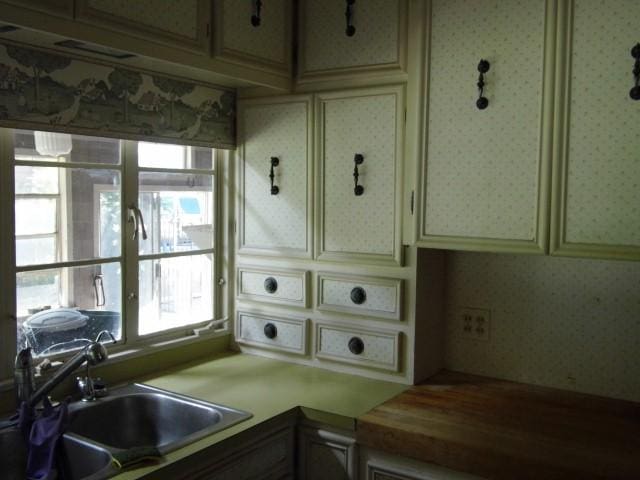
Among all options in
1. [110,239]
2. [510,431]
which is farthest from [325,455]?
[110,239]

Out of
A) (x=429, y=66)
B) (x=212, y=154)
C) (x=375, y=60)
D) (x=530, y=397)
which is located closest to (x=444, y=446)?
(x=530, y=397)

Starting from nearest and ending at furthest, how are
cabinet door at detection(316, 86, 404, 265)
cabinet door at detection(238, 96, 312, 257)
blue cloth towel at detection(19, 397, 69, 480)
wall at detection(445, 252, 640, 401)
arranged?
blue cloth towel at detection(19, 397, 69, 480), wall at detection(445, 252, 640, 401), cabinet door at detection(316, 86, 404, 265), cabinet door at detection(238, 96, 312, 257)

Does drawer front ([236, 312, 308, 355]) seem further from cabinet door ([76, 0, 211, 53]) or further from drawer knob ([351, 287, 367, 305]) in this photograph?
cabinet door ([76, 0, 211, 53])

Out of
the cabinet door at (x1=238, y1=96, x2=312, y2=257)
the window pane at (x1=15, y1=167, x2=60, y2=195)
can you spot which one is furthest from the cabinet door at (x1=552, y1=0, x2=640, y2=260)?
the window pane at (x1=15, y1=167, x2=60, y2=195)

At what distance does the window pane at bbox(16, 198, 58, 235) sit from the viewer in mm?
1889

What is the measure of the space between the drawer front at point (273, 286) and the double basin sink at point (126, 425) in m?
0.60

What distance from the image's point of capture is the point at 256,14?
2.22 metres

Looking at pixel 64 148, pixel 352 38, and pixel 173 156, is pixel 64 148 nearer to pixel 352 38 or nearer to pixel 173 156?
pixel 173 156

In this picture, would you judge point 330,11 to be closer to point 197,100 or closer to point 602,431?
point 197,100

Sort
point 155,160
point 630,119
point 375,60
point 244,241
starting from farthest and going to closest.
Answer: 1. point 244,241
2. point 155,160
3. point 375,60
4. point 630,119

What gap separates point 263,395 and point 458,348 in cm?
76

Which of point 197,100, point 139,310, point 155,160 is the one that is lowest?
point 139,310

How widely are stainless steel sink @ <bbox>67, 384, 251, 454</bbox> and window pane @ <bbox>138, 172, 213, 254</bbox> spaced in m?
0.54

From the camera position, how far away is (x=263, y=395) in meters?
2.05
